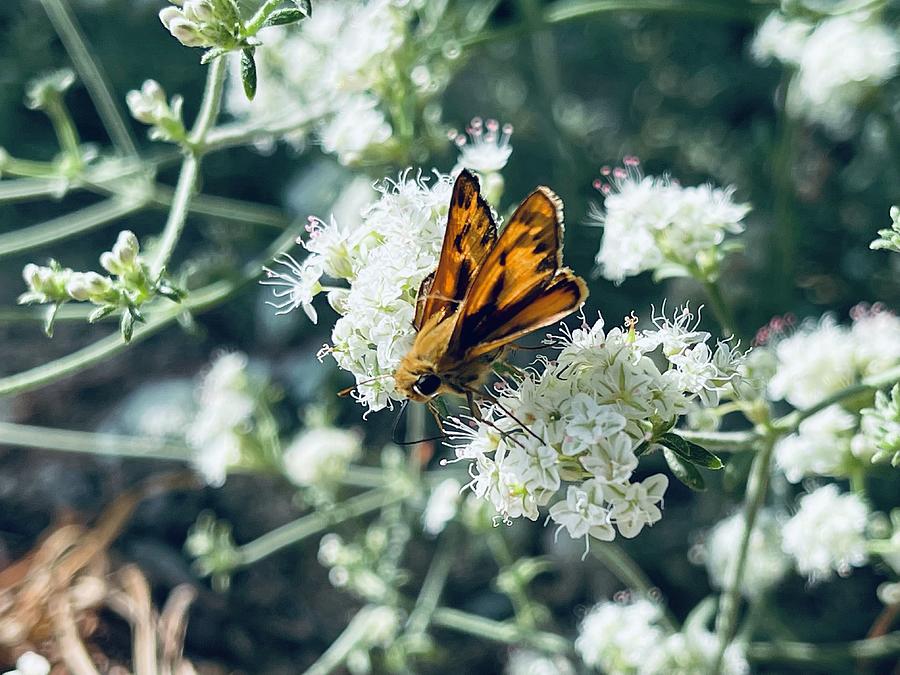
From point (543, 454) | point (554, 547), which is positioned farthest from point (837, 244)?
point (543, 454)

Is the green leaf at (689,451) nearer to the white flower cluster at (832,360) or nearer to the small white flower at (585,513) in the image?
the small white flower at (585,513)

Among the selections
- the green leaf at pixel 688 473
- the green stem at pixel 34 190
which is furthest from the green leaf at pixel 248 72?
the green leaf at pixel 688 473

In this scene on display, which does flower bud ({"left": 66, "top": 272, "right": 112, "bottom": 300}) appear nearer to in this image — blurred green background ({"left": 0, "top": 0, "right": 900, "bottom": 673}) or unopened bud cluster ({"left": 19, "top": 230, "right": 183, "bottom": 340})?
unopened bud cluster ({"left": 19, "top": 230, "right": 183, "bottom": 340})

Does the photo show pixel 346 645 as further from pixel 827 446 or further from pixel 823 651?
pixel 827 446

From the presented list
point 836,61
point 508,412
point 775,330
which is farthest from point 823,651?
point 836,61

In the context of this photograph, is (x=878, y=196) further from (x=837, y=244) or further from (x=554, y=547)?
(x=554, y=547)

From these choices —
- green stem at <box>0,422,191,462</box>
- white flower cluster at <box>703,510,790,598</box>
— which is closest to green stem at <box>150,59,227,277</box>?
green stem at <box>0,422,191,462</box>
